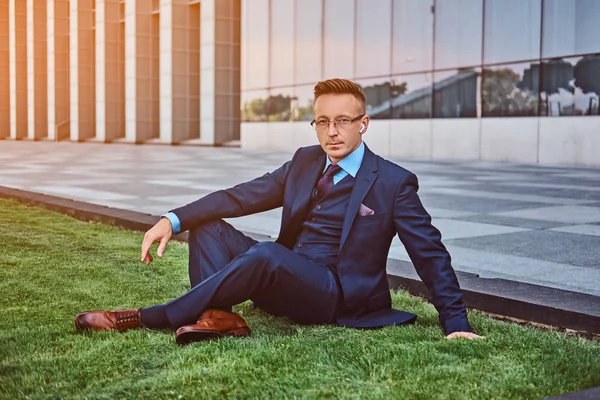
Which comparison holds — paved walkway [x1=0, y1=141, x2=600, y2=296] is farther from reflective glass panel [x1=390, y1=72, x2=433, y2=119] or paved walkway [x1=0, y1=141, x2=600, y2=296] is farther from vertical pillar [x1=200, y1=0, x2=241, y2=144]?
vertical pillar [x1=200, y1=0, x2=241, y2=144]

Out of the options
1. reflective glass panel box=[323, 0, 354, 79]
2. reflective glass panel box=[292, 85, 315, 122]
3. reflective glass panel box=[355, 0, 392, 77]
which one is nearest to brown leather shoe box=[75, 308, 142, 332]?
reflective glass panel box=[355, 0, 392, 77]

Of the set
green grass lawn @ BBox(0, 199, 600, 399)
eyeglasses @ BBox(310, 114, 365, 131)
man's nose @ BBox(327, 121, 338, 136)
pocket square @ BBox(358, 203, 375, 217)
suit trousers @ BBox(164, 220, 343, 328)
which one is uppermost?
eyeglasses @ BBox(310, 114, 365, 131)

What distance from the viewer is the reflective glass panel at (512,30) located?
22.6m

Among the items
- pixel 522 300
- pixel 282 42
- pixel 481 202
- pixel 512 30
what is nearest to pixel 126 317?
pixel 522 300

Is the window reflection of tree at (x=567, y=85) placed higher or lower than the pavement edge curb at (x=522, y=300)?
higher

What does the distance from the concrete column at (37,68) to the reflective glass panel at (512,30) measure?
41065mm

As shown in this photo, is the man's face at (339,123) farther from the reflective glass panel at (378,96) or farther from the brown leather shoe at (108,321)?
the reflective glass panel at (378,96)

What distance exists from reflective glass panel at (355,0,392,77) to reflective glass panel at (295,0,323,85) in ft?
8.49

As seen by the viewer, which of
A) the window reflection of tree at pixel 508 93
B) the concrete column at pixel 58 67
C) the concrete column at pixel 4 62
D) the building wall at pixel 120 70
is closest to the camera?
the window reflection of tree at pixel 508 93

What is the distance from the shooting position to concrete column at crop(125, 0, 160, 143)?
4262 centimetres

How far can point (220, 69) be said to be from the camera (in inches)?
1473

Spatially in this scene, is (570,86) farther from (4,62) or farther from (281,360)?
(4,62)

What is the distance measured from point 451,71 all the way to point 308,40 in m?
8.25

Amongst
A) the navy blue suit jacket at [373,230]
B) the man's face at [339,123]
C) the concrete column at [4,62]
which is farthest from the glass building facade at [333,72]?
the man's face at [339,123]
